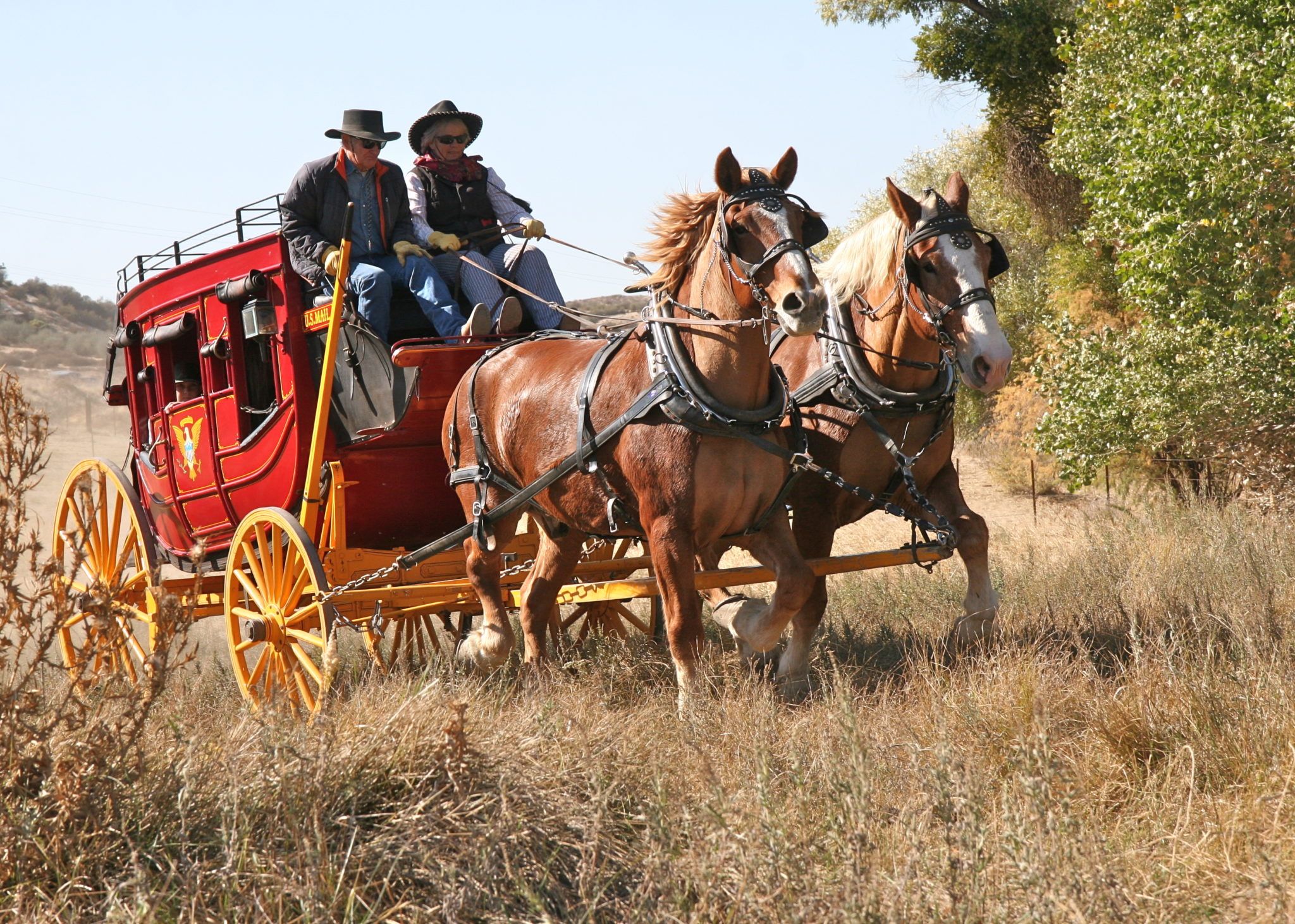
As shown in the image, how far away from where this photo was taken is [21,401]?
353 centimetres

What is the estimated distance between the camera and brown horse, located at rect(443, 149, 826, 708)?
15.1ft

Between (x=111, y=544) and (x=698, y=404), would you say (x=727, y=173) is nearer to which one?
(x=698, y=404)

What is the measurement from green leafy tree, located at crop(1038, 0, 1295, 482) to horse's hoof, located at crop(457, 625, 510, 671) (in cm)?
602

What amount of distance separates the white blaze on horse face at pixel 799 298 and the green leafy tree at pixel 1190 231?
17.5 feet

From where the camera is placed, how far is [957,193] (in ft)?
18.3

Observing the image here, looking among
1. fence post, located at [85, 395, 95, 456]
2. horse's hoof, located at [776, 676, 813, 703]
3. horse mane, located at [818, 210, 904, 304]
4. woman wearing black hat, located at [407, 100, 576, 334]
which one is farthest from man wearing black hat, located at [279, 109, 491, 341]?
fence post, located at [85, 395, 95, 456]

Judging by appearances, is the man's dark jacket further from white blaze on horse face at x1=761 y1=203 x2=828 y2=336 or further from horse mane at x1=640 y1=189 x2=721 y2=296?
white blaze on horse face at x1=761 y1=203 x2=828 y2=336

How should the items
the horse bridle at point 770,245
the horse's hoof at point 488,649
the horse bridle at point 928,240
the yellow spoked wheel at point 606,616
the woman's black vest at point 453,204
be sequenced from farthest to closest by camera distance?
the yellow spoked wheel at point 606,616, the woman's black vest at point 453,204, the horse's hoof at point 488,649, the horse bridle at point 928,240, the horse bridle at point 770,245

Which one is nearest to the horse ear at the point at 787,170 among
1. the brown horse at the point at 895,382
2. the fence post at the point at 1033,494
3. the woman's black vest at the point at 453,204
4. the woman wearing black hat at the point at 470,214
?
the brown horse at the point at 895,382

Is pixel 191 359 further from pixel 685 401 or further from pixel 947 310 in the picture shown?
pixel 947 310

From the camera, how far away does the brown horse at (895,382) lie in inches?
207

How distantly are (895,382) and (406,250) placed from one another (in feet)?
8.63

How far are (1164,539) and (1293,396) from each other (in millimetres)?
1845

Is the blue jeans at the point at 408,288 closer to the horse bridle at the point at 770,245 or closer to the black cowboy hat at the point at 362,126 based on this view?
the black cowboy hat at the point at 362,126
